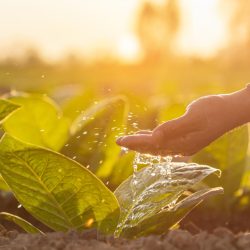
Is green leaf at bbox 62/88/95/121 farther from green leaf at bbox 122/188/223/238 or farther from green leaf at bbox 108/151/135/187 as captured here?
green leaf at bbox 122/188/223/238

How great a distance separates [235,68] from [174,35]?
109 inches

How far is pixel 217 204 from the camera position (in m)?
2.41

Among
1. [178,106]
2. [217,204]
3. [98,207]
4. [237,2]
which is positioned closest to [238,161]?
[217,204]

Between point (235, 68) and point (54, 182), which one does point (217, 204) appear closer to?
point (54, 182)

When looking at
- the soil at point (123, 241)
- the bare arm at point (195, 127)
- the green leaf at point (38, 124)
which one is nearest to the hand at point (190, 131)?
the bare arm at point (195, 127)

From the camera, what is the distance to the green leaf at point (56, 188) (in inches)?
62.1

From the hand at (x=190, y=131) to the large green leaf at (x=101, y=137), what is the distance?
0.66m

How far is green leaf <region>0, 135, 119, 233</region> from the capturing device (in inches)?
62.1

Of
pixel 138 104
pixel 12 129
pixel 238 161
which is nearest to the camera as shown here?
pixel 238 161

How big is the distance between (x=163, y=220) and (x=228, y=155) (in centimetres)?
66

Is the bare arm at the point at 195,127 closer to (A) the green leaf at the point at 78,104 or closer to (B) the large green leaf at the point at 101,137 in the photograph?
(B) the large green leaf at the point at 101,137

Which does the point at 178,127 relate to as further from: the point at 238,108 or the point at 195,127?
the point at 238,108

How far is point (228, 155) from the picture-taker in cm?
231

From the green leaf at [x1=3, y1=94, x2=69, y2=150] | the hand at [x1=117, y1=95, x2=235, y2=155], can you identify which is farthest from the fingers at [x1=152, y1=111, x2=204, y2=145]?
the green leaf at [x1=3, y1=94, x2=69, y2=150]
